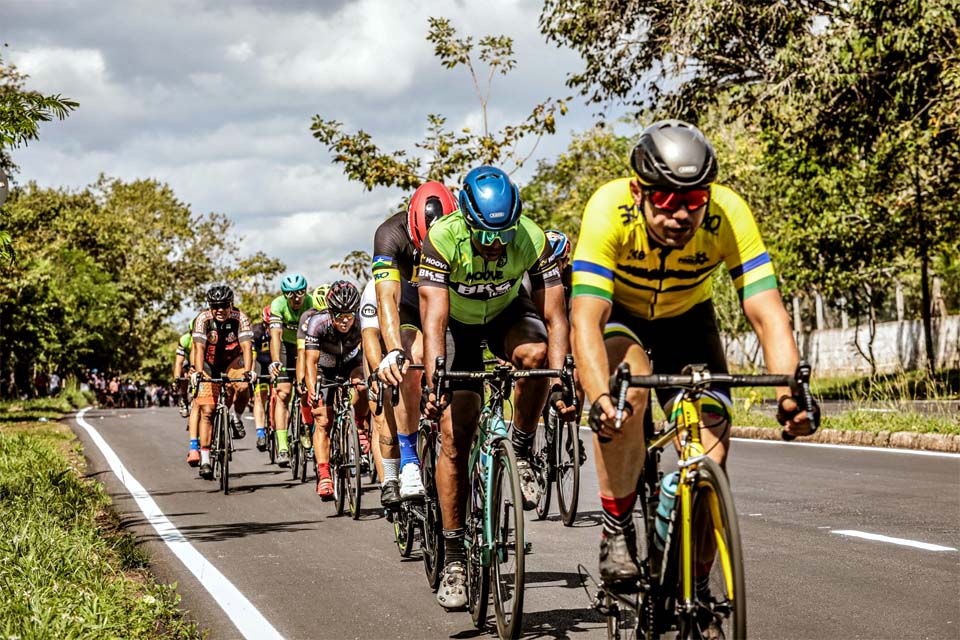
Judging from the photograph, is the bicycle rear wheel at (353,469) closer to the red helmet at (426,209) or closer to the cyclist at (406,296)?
the cyclist at (406,296)

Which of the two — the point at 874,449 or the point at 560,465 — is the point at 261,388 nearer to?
the point at 560,465

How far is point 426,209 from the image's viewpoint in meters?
7.32

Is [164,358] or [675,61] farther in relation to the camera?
[164,358]

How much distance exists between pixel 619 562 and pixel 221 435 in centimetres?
929

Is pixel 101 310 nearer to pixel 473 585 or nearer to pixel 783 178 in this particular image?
pixel 783 178

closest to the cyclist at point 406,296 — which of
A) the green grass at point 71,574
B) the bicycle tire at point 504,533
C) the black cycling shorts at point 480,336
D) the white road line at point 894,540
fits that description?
the black cycling shorts at point 480,336

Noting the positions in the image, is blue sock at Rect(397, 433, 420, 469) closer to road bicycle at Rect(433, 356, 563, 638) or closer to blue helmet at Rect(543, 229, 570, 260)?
road bicycle at Rect(433, 356, 563, 638)

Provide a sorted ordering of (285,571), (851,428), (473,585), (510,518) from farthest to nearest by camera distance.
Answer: (851,428) < (285,571) < (473,585) < (510,518)

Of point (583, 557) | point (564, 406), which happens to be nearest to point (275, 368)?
point (583, 557)

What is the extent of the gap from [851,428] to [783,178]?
15.6 m

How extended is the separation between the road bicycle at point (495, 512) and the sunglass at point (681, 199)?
134cm

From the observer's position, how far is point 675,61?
20859 millimetres

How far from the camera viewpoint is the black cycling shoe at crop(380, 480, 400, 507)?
310 inches

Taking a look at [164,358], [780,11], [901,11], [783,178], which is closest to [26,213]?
[783,178]
